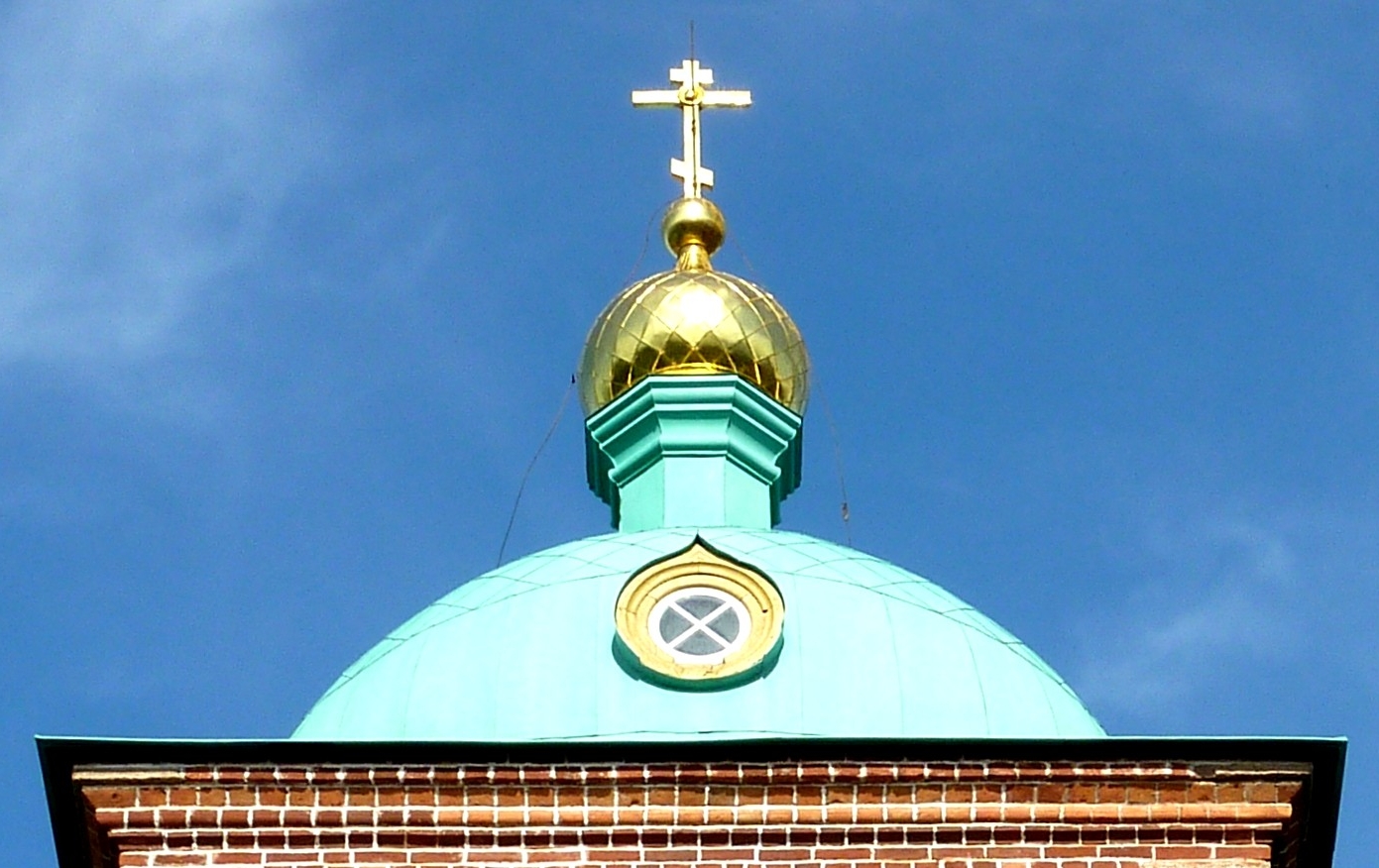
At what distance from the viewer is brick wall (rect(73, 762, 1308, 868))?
21500 millimetres

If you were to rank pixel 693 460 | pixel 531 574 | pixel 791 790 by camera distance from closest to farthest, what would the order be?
pixel 791 790
pixel 531 574
pixel 693 460

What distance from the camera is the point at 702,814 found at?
21.5 meters

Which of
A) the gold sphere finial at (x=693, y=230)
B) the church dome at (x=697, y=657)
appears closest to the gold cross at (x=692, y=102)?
the gold sphere finial at (x=693, y=230)

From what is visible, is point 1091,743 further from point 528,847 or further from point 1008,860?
point 528,847

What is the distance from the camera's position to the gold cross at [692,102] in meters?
28.3

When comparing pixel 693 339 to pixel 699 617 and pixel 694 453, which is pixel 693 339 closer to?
pixel 694 453

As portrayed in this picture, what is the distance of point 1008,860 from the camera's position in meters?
21.5

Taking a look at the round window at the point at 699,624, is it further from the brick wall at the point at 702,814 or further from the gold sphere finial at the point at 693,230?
the gold sphere finial at the point at 693,230

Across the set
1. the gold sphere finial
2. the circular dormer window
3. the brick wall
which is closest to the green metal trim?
the gold sphere finial

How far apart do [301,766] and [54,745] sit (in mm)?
1236

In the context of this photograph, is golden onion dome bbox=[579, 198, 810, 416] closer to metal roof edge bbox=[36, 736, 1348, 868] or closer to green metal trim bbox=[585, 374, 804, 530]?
green metal trim bbox=[585, 374, 804, 530]

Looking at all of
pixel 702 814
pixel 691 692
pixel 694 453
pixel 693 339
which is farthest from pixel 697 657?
pixel 693 339

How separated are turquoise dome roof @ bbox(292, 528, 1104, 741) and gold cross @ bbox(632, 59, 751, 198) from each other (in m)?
4.90

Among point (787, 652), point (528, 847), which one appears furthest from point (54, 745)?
point (787, 652)
